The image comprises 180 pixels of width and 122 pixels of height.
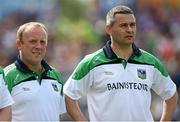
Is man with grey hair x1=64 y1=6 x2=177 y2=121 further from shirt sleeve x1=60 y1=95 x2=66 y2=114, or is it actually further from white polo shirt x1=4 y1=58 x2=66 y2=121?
white polo shirt x1=4 y1=58 x2=66 y2=121

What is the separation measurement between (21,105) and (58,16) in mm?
12238

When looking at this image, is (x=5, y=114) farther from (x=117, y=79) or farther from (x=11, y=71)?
(x=117, y=79)

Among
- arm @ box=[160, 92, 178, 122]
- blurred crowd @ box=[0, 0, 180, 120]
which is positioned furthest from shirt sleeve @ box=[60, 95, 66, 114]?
blurred crowd @ box=[0, 0, 180, 120]

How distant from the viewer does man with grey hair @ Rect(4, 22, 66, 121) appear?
31.0 ft

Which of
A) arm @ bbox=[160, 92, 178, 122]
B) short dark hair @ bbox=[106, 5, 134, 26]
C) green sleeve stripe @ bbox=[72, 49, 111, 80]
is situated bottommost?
arm @ bbox=[160, 92, 178, 122]

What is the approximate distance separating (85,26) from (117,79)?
1053 centimetres

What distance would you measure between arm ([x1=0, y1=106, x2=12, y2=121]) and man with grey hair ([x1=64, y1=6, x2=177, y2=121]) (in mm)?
1139

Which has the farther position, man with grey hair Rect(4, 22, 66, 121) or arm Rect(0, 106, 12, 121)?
man with grey hair Rect(4, 22, 66, 121)

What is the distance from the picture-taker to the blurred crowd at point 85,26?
717 inches

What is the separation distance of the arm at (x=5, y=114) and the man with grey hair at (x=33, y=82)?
362 millimetres

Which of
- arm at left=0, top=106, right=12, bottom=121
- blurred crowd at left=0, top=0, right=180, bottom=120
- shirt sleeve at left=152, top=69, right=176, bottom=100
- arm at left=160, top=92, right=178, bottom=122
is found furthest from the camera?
blurred crowd at left=0, top=0, right=180, bottom=120

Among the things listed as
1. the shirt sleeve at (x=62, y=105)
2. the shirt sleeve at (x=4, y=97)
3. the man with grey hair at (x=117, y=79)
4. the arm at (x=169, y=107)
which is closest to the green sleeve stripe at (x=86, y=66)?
the man with grey hair at (x=117, y=79)

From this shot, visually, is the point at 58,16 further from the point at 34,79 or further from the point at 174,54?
the point at 34,79

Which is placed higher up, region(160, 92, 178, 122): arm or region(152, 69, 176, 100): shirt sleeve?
region(152, 69, 176, 100): shirt sleeve
